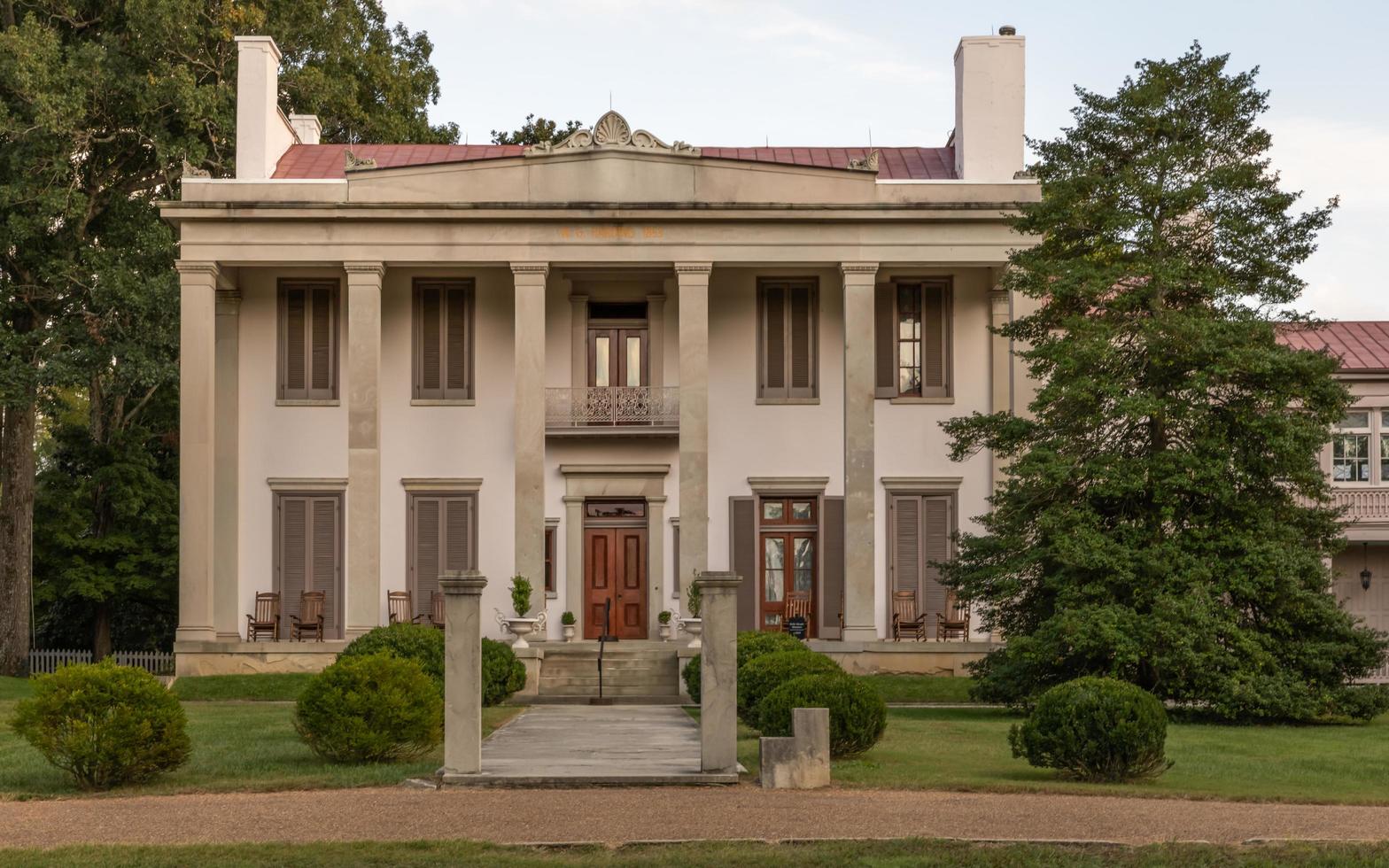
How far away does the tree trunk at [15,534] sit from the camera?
34.1 metres

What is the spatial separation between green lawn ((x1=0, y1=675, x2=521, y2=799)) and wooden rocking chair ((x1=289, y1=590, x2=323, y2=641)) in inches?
374

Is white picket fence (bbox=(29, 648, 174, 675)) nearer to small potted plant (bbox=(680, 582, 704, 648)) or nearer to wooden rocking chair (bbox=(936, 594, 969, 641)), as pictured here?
small potted plant (bbox=(680, 582, 704, 648))

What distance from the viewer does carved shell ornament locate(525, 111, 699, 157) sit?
95.5 ft

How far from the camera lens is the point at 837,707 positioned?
15.6m

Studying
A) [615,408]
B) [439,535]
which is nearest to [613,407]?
[615,408]

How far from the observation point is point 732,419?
3116 cm

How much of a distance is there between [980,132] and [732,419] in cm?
718

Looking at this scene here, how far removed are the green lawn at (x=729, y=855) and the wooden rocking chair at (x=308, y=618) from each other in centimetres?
1893

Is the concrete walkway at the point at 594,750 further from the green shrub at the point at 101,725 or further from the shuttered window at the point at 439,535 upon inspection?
the shuttered window at the point at 439,535

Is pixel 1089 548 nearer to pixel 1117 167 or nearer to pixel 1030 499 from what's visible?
pixel 1030 499

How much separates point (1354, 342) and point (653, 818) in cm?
2603

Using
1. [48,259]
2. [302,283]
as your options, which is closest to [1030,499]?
[302,283]

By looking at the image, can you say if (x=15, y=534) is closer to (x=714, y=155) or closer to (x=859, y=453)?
(x=714, y=155)

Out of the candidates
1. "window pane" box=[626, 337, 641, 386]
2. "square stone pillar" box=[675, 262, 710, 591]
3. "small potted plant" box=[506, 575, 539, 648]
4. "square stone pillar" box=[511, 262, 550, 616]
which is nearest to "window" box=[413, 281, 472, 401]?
"square stone pillar" box=[511, 262, 550, 616]
